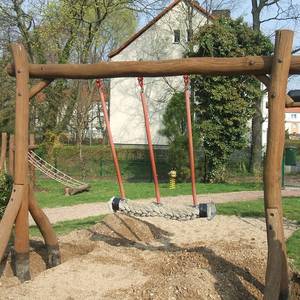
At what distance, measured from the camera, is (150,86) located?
3262 centimetres

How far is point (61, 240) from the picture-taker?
24.2 feet

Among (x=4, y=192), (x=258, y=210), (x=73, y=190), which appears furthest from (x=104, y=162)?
(x=4, y=192)

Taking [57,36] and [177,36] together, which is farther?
[177,36]

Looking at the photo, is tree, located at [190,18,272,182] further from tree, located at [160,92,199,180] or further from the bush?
the bush

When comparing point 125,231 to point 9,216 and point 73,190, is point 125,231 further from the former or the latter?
point 73,190

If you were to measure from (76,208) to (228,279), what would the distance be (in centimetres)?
769

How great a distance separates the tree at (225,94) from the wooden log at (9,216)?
12812mm

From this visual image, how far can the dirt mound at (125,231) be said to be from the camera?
24.0 ft

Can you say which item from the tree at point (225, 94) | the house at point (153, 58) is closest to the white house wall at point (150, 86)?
the house at point (153, 58)

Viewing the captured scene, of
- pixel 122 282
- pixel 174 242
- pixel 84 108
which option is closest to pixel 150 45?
pixel 84 108

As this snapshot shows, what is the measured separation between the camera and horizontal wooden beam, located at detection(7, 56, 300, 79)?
16.2ft

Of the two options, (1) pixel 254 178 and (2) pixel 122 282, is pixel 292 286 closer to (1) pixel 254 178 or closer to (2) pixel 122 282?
(2) pixel 122 282

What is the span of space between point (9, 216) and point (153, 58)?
27.9 meters

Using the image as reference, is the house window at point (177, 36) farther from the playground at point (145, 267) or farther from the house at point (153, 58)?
the playground at point (145, 267)
